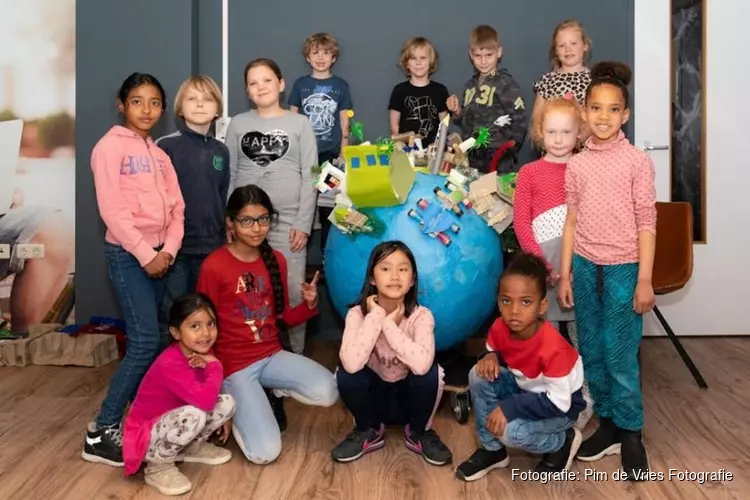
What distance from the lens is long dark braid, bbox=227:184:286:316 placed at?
279 centimetres

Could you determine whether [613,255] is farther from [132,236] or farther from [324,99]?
[324,99]

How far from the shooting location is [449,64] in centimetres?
445

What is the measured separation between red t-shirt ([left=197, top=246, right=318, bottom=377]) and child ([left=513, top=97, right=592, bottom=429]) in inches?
39.1

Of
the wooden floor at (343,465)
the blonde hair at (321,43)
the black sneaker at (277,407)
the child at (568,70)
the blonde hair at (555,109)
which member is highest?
the blonde hair at (321,43)

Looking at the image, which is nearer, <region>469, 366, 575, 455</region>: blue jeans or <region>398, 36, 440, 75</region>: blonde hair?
<region>469, 366, 575, 455</region>: blue jeans

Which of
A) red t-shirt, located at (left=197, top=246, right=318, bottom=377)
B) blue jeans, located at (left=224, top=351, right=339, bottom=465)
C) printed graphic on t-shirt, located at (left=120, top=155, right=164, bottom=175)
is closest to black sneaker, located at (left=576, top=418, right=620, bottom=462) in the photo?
blue jeans, located at (left=224, top=351, right=339, bottom=465)

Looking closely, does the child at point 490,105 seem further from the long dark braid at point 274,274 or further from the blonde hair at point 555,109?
the long dark braid at point 274,274

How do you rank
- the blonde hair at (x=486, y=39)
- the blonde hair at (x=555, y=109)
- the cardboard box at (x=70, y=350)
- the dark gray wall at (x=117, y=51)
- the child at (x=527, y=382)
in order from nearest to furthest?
1. the child at (x=527, y=382)
2. the blonde hair at (x=555, y=109)
3. the blonde hair at (x=486, y=39)
4. the cardboard box at (x=70, y=350)
5. the dark gray wall at (x=117, y=51)

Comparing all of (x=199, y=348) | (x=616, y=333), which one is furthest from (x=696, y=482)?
(x=199, y=348)

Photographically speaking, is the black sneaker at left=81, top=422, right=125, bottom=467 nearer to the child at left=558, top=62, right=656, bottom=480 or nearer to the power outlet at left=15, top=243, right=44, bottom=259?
the child at left=558, top=62, right=656, bottom=480

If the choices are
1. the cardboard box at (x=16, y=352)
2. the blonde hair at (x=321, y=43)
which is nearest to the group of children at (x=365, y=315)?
the blonde hair at (x=321, y=43)

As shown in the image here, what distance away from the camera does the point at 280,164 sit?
3.26 m

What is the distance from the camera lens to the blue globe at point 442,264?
279 centimetres

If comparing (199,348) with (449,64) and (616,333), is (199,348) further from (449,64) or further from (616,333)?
(449,64)
